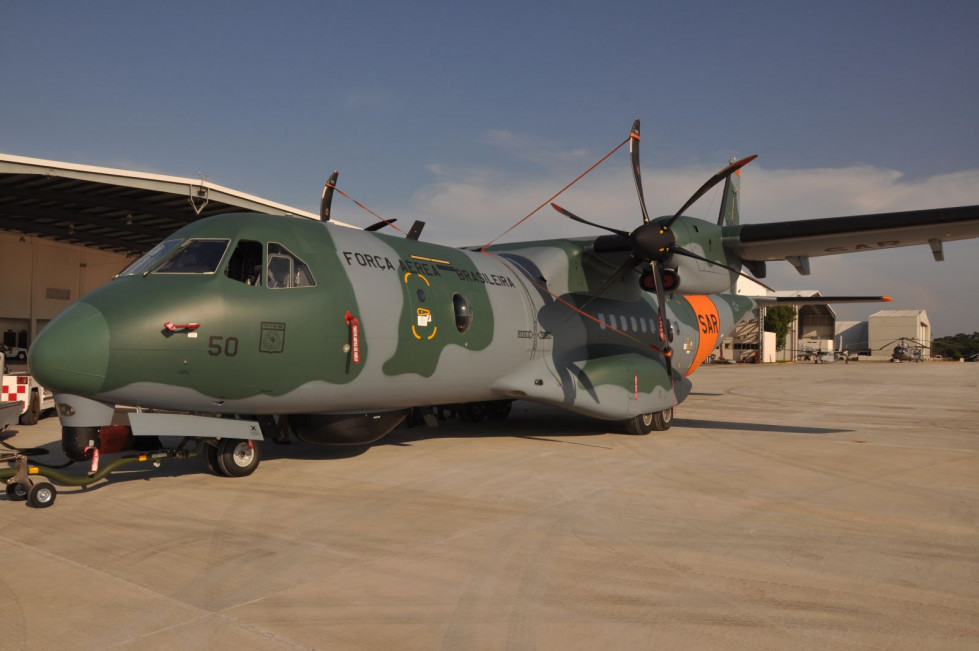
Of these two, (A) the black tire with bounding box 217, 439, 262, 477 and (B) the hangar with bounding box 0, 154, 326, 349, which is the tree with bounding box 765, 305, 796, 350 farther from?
(A) the black tire with bounding box 217, 439, 262, 477

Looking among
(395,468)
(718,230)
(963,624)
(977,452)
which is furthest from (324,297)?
(977,452)

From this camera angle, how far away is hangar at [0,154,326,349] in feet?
61.3

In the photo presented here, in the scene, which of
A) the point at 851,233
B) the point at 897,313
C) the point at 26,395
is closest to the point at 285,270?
the point at 26,395

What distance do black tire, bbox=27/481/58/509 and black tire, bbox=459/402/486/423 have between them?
9.27 metres

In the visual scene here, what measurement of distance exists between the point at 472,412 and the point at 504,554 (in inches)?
392

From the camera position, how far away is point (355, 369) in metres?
9.20

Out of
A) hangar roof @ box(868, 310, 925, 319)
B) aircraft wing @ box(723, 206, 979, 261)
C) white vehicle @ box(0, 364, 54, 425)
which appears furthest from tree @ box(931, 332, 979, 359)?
white vehicle @ box(0, 364, 54, 425)

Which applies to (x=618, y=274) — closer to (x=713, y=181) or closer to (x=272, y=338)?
(x=713, y=181)

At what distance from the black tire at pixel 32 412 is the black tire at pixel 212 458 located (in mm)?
8005

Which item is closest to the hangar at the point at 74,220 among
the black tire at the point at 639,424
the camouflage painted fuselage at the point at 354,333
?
the camouflage painted fuselage at the point at 354,333

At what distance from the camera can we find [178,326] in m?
7.58

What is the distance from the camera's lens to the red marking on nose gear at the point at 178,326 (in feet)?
24.7

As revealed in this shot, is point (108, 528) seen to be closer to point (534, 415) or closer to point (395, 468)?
point (395, 468)

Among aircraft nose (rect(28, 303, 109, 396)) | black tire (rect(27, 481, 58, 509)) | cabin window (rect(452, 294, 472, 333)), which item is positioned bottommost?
black tire (rect(27, 481, 58, 509))
